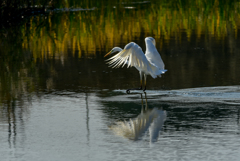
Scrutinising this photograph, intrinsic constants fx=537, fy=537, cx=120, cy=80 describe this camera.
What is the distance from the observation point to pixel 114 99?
9531 mm

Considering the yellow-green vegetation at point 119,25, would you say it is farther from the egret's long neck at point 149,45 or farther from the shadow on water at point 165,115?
the shadow on water at point 165,115

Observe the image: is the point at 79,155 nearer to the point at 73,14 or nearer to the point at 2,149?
the point at 2,149

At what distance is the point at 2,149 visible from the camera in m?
6.43

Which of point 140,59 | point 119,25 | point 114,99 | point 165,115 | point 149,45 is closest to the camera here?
point 165,115

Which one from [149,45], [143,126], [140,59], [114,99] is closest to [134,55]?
[140,59]

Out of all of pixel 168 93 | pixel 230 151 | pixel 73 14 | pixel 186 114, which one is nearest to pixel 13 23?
pixel 73 14

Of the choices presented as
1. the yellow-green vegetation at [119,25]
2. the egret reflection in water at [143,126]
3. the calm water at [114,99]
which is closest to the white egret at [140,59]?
the calm water at [114,99]

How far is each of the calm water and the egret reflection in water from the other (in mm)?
14

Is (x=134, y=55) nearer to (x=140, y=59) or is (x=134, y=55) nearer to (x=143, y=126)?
(x=140, y=59)

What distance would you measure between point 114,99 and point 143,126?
2.09 meters

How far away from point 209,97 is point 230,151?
337 centimetres

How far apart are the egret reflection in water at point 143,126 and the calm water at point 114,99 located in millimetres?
14

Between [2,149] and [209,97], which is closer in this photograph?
[2,149]

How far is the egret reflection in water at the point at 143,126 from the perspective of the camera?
7.00 m
